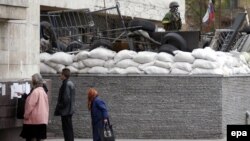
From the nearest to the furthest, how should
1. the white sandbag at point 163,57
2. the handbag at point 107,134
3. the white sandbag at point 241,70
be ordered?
the handbag at point 107,134 → the white sandbag at point 163,57 → the white sandbag at point 241,70

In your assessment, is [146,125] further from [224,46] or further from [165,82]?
[224,46]

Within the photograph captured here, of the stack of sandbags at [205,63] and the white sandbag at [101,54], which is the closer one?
the stack of sandbags at [205,63]

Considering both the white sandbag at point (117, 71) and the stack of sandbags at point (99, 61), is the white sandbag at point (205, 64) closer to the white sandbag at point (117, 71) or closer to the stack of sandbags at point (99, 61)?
the white sandbag at point (117, 71)

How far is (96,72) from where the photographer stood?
20062mm

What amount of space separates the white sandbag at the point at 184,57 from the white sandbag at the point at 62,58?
9.03ft

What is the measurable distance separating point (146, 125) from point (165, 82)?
1.18 m

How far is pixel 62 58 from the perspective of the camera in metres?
20.3

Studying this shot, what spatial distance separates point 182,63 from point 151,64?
78cm

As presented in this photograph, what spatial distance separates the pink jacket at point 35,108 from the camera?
51.0ft

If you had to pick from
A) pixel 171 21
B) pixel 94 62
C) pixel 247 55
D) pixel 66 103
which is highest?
pixel 171 21

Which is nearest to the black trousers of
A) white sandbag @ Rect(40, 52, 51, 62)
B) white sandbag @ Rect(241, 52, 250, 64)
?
white sandbag @ Rect(40, 52, 51, 62)

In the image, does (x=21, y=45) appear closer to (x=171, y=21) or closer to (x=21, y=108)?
(x=21, y=108)

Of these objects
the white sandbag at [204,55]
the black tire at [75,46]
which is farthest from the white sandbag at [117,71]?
the black tire at [75,46]

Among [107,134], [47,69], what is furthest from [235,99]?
[107,134]
